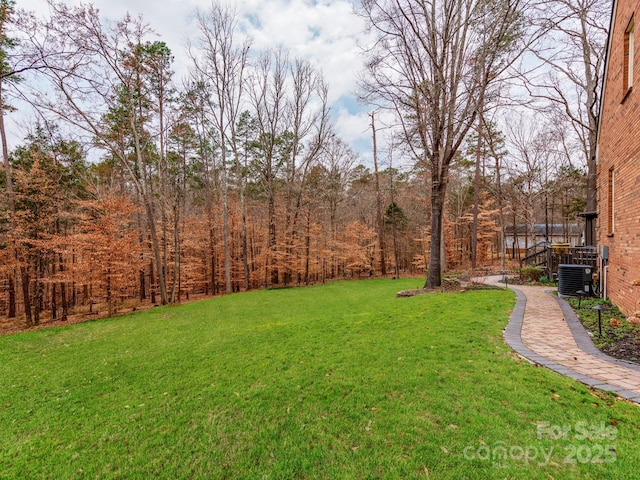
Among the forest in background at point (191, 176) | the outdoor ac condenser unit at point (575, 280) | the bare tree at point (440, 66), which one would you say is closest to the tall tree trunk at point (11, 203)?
the forest in background at point (191, 176)

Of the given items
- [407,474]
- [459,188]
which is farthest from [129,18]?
[459,188]

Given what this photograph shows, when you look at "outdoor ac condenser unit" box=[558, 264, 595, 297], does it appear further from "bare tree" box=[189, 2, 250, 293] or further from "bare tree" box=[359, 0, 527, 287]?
"bare tree" box=[189, 2, 250, 293]

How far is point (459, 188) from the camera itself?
70.4ft

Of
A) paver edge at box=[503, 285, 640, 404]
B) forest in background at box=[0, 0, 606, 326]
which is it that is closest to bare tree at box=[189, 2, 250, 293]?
forest in background at box=[0, 0, 606, 326]

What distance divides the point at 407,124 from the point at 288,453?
1075cm

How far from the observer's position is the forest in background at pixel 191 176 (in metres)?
9.17

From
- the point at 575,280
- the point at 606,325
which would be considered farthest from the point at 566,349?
the point at 575,280

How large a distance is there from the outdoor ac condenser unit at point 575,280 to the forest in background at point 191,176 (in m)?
5.45

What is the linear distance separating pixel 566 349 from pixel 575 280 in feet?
15.4

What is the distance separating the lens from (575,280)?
6.93 metres

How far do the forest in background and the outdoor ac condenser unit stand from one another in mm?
5446

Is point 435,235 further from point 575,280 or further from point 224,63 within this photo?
point 224,63

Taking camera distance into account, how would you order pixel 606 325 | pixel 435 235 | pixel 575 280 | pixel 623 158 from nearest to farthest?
pixel 606 325 → pixel 623 158 → pixel 575 280 → pixel 435 235

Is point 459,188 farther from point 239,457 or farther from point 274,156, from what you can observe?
point 239,457
